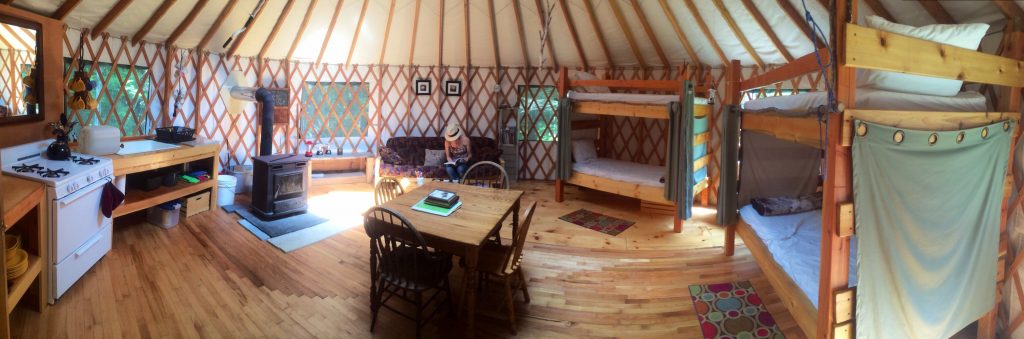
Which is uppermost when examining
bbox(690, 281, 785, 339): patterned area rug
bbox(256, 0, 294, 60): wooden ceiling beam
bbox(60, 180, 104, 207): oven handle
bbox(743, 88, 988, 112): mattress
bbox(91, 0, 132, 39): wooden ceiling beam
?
bbox(256, 0, 294, 60): wooden ceiling beam

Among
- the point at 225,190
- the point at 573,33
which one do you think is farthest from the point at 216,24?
the point at 573,33

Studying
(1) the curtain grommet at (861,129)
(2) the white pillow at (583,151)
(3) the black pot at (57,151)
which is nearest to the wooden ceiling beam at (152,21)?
(3) the black pot at (57,151)

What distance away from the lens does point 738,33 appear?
387 cm

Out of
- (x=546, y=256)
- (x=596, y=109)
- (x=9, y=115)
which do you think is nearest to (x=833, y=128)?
(x=546, y=256)

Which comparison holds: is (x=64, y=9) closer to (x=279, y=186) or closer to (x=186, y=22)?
(x=186, y=22)

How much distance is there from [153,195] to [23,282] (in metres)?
1.60

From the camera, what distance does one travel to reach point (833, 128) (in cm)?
160

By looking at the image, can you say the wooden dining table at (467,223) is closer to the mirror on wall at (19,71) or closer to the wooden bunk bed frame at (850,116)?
the wooden bunk bed frame at (850,116)

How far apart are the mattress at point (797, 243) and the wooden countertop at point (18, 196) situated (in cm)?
330

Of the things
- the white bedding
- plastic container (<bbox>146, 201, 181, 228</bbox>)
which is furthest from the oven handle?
the white bedding

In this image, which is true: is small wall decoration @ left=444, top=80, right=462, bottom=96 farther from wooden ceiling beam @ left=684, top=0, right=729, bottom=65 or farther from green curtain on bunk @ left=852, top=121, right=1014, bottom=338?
green curtain on bunk @ left=852, top=121, right=1014, bottom=338

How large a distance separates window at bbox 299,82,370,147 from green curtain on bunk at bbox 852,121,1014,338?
17.4ft

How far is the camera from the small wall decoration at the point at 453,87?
5.85 m

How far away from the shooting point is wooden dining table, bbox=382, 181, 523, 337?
1994 mm
